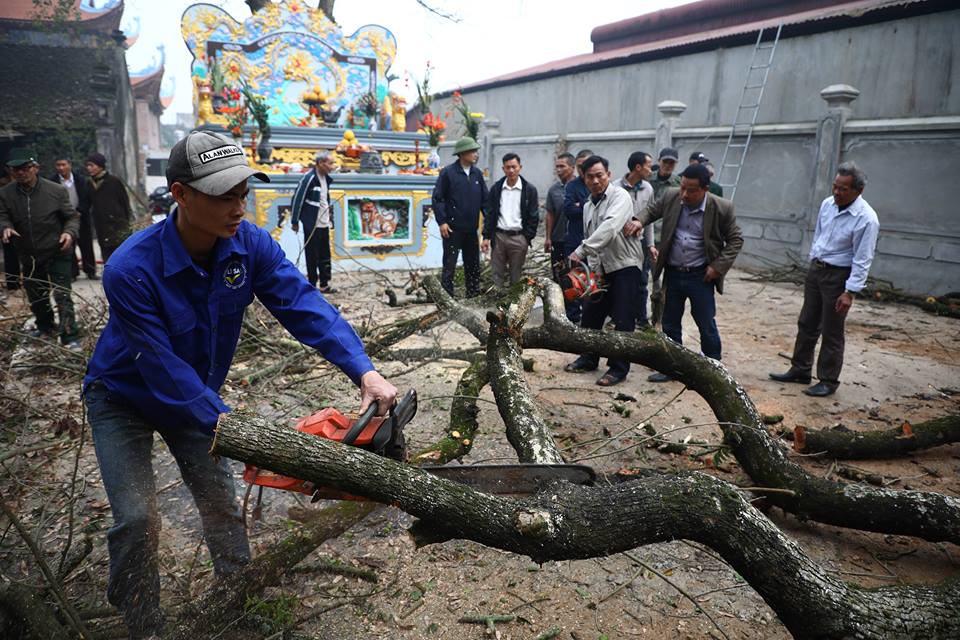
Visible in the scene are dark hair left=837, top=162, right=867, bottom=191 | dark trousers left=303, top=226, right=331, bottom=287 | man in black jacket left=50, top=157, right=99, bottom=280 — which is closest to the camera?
dark hair left=837, top=162, right=867, bottom=191

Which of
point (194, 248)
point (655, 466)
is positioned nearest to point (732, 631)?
point (655, 466)

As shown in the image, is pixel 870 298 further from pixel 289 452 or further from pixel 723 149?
pixel 289 452

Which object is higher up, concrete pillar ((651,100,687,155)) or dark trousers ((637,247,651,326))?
concrete pillar ((651,100,687,155))

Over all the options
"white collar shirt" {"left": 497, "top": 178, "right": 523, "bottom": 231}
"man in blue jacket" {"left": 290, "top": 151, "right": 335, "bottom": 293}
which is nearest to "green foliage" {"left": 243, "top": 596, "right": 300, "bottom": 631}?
"white collar shirt" {"left": 497, "top": 178, "right": 523, "bottom": 231}

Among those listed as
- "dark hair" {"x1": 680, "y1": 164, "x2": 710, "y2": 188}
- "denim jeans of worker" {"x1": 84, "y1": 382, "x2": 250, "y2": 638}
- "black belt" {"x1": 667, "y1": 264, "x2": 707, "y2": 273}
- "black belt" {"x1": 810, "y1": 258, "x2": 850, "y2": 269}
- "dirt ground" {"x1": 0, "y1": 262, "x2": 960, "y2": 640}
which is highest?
"dark hair" {"x1": 680, "y1": 164, "x2": 710, "y2": 188}

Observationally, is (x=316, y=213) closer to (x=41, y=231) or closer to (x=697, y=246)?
(x=41, y=231)

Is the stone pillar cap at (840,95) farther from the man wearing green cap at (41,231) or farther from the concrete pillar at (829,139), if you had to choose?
the man wearing green cap at (41,231)

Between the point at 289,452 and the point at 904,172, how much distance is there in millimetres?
10312

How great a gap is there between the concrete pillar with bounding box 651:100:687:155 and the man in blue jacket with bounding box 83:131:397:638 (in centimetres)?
1204

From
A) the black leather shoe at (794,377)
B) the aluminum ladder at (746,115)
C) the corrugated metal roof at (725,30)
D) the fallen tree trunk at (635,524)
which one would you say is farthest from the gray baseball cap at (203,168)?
the corrugated metal roof at (725,30)

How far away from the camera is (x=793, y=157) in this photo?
35.2ft

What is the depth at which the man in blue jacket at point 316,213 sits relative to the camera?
8.27 m

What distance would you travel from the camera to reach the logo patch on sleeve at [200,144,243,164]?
1.91 metres

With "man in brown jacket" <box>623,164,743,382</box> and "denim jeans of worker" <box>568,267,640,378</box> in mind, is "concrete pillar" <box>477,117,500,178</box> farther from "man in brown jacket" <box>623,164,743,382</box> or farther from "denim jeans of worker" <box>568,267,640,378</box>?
"man in brown jacket" <box>623,164,743,382</box>
